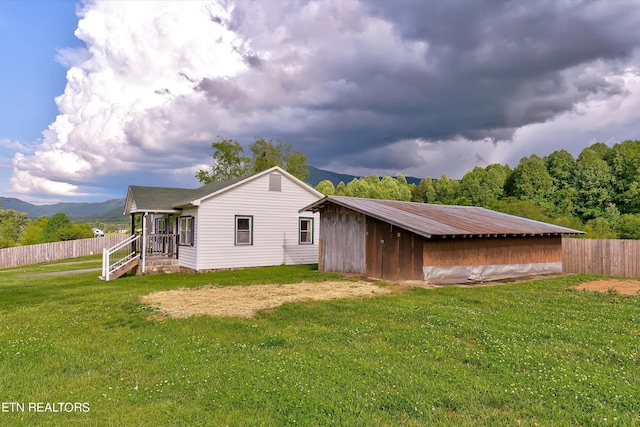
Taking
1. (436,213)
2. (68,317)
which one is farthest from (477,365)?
(436,213)

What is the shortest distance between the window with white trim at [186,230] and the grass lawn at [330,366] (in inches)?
388

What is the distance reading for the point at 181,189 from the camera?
23.5m

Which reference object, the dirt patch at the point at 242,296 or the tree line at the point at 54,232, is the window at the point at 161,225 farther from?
the tree line at the point at 54,232

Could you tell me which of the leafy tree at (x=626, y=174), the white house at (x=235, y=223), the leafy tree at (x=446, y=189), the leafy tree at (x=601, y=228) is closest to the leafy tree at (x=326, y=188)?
the leafy tree at (x=446, y=189)

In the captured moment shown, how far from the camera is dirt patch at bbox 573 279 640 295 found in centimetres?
1240

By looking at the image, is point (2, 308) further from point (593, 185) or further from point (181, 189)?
point (593, 185)

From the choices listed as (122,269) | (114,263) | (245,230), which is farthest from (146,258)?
(245,230)

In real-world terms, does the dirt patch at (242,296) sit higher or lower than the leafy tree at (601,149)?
lower

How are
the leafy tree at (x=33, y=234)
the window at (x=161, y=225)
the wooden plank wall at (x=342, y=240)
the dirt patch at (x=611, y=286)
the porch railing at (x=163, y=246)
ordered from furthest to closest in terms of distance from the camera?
the leafy tree at (x=33, y=234) < the window at (x=161, y=225) < the porch railing at (x=163, y=246) < the wooden plank wall at (x=342, y=240) < the dirt patch at (x=611, y=286)

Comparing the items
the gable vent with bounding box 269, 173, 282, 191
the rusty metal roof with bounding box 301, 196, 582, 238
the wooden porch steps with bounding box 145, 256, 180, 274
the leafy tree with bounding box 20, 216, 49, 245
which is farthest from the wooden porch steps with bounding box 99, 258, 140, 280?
the leafy tree with bounding box 20, 216, 49, 245

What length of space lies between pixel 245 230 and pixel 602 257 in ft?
59.0

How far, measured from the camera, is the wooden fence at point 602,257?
1747 centimetres

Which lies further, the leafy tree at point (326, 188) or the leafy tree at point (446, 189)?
the leafy tree at point (326, 188)

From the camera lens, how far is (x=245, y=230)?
1958 cm
